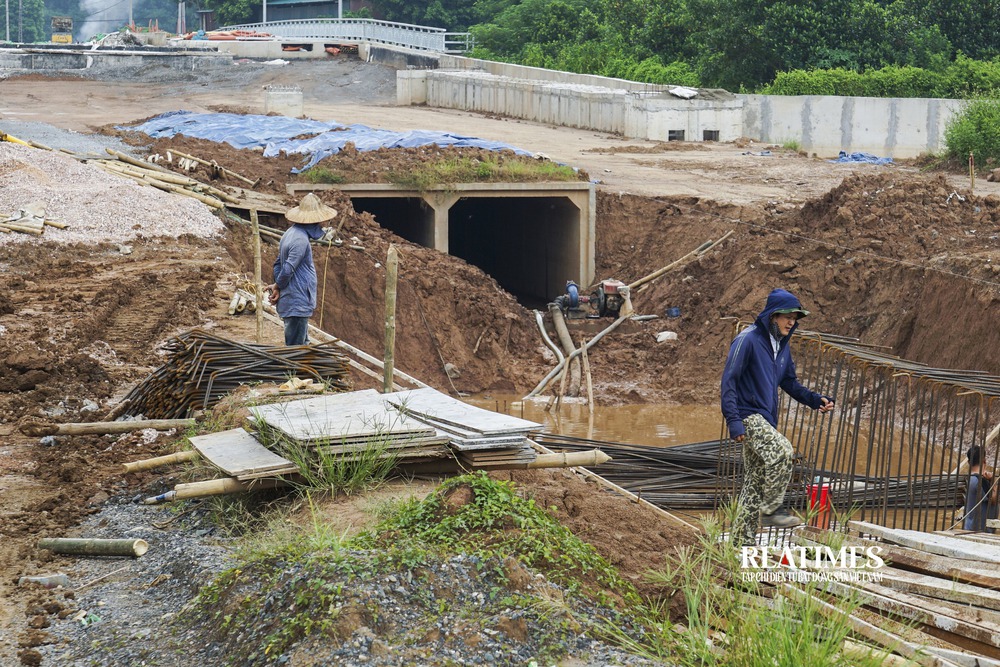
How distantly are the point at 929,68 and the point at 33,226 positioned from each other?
25.4 metres

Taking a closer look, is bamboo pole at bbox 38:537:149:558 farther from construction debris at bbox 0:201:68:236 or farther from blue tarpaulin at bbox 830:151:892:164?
blue tarpaulin at bbox 830:151:892:164

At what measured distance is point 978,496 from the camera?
8805 mm

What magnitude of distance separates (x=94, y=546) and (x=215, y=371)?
236 cm

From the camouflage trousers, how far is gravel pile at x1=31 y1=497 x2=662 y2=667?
152 cm

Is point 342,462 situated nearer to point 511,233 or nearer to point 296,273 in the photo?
point 296,273

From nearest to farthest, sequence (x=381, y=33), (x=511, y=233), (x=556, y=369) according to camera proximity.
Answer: (x=556, y=369)
(x=511, y=233)
(x=381, y=33)

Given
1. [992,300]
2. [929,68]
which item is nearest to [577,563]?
[992,300]

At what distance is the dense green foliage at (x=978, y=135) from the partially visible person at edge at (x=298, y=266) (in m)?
17.3

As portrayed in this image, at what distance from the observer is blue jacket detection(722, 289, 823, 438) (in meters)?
6.94

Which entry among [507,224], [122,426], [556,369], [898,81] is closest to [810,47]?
[898,81]

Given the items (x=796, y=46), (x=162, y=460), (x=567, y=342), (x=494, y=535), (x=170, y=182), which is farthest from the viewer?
(x=796, y=46)

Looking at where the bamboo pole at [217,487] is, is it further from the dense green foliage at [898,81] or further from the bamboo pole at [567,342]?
the dense green foliage at [898,81]

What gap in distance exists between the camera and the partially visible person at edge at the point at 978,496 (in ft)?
28.6

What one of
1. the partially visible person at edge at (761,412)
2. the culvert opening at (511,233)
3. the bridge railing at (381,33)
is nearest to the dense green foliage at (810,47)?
the culvert opening at (511,233)
